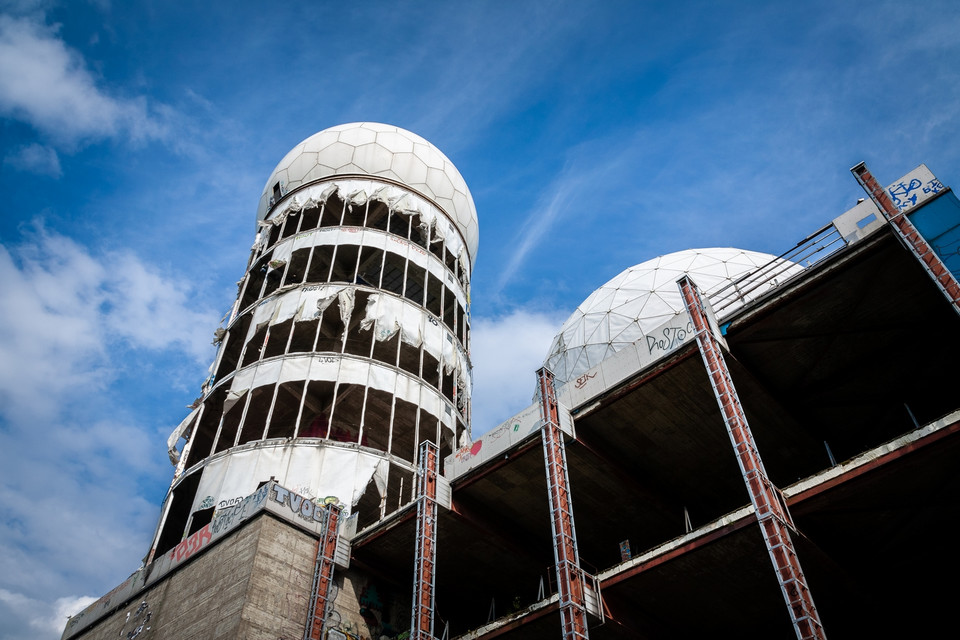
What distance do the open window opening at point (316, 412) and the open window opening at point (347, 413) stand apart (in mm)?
403

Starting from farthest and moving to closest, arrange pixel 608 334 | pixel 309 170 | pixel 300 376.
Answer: pixel 309 170 → pixel 608 334 → pixel 300 376

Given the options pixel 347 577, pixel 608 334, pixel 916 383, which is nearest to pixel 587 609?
pixel 347 577

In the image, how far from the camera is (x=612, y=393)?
23172 millimetres

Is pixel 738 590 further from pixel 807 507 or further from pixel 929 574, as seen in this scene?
pixel 929 574

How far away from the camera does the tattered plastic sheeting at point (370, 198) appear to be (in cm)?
4150

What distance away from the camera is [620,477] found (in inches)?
979

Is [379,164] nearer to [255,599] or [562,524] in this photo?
[255,599]

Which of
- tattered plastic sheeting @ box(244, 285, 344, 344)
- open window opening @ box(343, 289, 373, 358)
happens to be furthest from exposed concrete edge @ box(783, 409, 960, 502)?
open window opening @ box(343, 289, 373, 358)

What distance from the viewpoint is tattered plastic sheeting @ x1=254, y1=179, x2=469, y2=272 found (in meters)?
41.5

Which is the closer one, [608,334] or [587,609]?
[587,609]

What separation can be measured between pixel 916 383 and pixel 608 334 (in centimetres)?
1591

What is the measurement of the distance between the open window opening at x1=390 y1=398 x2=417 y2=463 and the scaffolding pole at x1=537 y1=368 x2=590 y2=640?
10.5m

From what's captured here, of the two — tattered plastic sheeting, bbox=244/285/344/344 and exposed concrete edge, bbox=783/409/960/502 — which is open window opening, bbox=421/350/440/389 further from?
exposed concrete edge, bbox=783/409/960/502

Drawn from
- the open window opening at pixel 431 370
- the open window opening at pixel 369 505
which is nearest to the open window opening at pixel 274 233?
the open window opening at pixel 431 370
